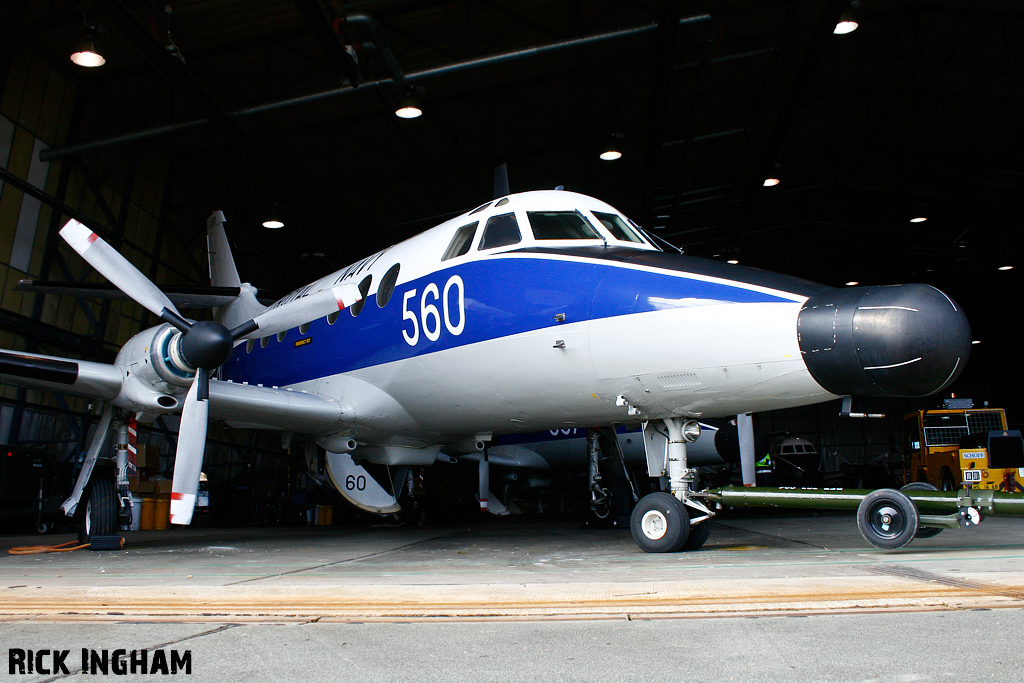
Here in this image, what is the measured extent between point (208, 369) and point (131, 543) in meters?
3.97

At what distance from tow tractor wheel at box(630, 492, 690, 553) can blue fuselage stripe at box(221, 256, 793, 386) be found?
1.84 metres

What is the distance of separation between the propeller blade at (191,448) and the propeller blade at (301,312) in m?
0.71

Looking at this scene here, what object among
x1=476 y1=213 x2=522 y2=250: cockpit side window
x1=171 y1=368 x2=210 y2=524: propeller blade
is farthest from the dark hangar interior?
x1=171 y1=368 x2=210 y2=524: propeller blade

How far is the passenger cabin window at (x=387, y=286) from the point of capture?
8.95m

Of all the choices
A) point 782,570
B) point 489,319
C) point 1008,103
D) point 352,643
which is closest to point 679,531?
point 782,570

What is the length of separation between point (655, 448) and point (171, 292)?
27.9ft

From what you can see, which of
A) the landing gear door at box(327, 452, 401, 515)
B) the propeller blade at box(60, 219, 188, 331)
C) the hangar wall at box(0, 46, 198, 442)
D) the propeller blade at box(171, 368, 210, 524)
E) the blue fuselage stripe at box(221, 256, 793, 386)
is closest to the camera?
the blue fuselage stripe at box(221, 256, 793, 386)

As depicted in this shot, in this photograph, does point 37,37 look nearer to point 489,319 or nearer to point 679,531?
point 489,319

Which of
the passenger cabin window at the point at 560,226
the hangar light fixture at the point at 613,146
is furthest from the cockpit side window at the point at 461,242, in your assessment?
the hangar light fixture at the point at 613,146

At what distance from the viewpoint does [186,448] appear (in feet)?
25.3

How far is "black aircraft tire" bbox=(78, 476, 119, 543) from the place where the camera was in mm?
9078

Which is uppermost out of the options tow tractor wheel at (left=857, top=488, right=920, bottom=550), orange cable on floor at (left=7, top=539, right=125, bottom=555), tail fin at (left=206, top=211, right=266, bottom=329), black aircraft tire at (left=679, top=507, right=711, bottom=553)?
tail fin at (left=206, top=211, right=266, bottom=329)

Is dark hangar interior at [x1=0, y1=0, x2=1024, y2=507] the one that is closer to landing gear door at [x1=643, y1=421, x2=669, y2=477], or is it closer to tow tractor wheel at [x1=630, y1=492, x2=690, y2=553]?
landing gear door at [x1=643, y1=421, x2=669, y2=477]

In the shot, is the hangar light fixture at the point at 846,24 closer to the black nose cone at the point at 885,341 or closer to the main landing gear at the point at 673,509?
the main landing gear at the point at 673,509
